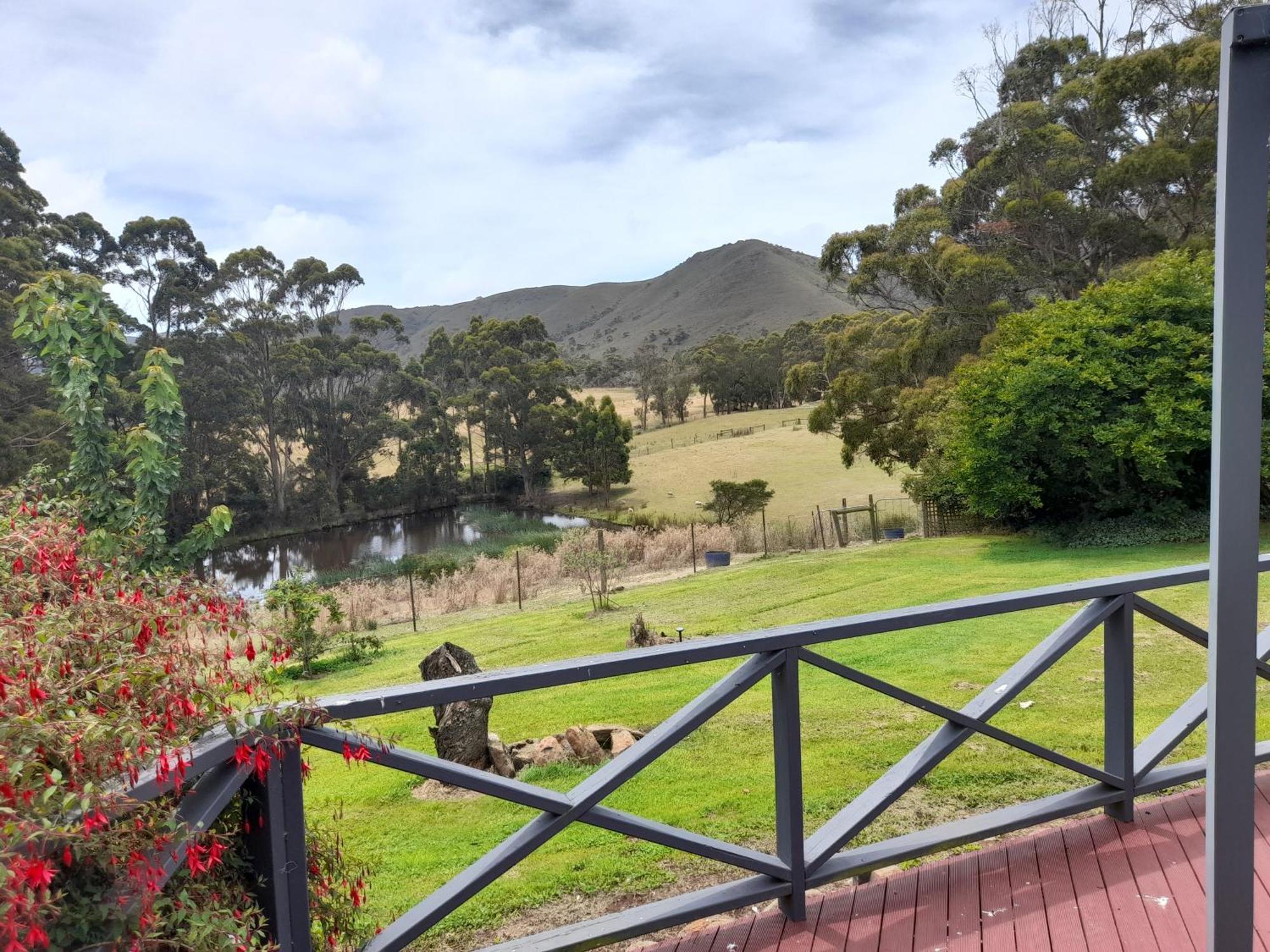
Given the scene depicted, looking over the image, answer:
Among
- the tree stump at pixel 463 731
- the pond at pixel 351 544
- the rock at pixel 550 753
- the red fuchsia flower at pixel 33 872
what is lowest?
the pond at pixel 351 544

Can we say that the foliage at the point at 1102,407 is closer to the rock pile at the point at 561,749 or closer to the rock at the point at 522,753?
the rock pile at the point at 561,749

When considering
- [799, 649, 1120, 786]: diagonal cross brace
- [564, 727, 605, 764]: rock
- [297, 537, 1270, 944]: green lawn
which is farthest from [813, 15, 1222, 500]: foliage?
[799, 649, 1120, 786]: diagonal cross brace

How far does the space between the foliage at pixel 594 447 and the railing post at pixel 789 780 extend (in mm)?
33976

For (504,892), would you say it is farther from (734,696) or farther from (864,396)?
(864,396)

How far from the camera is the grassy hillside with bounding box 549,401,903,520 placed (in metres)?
30.8

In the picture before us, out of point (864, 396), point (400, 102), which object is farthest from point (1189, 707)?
point (864, 396)

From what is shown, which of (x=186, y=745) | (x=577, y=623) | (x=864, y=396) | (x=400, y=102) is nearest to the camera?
(x=186, y=745)

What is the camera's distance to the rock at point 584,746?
206 inches

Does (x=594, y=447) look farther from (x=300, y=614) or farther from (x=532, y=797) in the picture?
(x=532, y=797)

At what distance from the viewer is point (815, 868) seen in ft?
7.55

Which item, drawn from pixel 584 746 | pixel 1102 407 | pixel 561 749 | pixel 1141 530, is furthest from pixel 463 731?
pixel 1102 407

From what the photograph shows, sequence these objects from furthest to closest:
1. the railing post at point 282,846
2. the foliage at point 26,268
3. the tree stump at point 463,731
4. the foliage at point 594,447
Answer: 1. the foliage at point 594,447
2. the foliage at point 26,268
3. the tree stump at point 463,731
4. the railing post at point 282,846

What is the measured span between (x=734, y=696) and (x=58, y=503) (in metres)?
2.09

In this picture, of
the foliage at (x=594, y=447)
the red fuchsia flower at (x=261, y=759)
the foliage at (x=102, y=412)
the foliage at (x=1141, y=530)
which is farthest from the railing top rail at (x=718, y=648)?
the foliage at (x=594, y=447)
